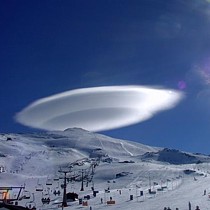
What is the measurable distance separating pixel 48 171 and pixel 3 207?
154 m

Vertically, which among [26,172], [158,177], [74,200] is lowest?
[74,200]

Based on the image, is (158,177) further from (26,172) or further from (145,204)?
(26,172)

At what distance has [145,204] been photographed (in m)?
46.6

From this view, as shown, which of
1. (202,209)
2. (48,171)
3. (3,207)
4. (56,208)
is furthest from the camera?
(48,171)

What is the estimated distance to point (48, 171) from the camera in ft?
564

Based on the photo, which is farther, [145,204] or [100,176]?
[100,176]

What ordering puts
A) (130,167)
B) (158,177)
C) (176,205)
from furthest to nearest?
1. (130,167)
2. (158,177)
3. (176,205)

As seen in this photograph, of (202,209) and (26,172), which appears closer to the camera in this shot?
(202,209)

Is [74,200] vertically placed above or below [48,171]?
below

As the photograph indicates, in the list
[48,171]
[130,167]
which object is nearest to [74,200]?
[130,167]

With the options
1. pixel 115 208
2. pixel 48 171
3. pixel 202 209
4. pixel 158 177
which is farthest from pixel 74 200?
pixel 48 171

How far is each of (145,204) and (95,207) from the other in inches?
203

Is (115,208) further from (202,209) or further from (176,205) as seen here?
(202,209)

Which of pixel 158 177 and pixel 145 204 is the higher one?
pixel 158 177
